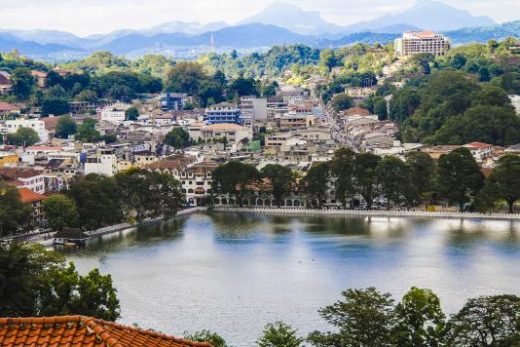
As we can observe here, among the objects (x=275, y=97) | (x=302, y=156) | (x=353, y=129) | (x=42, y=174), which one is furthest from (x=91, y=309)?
(x=275, y=97)

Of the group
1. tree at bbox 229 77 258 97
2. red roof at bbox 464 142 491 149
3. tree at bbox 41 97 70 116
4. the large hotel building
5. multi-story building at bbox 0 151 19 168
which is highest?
the large hotel building

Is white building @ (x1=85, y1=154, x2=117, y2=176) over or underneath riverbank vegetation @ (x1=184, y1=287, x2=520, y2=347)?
over

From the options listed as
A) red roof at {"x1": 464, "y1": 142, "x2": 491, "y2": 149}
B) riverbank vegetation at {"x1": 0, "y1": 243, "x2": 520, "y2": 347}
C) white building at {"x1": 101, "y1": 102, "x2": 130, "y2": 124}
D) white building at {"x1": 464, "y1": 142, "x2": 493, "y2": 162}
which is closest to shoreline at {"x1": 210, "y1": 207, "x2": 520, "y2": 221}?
white building at {"x1": 464, "y1": 142, "x2": 493, "y2": 162}

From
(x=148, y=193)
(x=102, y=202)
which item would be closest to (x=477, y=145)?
(x=148, y=193)

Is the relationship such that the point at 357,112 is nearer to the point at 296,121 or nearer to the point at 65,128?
the point at 296,121

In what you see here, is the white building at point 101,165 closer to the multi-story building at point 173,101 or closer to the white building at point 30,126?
the white building at point 30,126

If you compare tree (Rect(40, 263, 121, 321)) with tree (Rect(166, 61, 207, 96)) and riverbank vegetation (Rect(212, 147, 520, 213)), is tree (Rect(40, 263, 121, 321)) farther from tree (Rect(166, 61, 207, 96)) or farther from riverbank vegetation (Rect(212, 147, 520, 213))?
tree (Rect(166, 61, 207, 96))

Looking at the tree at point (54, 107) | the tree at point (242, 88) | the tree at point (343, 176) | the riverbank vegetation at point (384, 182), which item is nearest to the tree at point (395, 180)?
the riverbank vegetation at point (384, 182)
